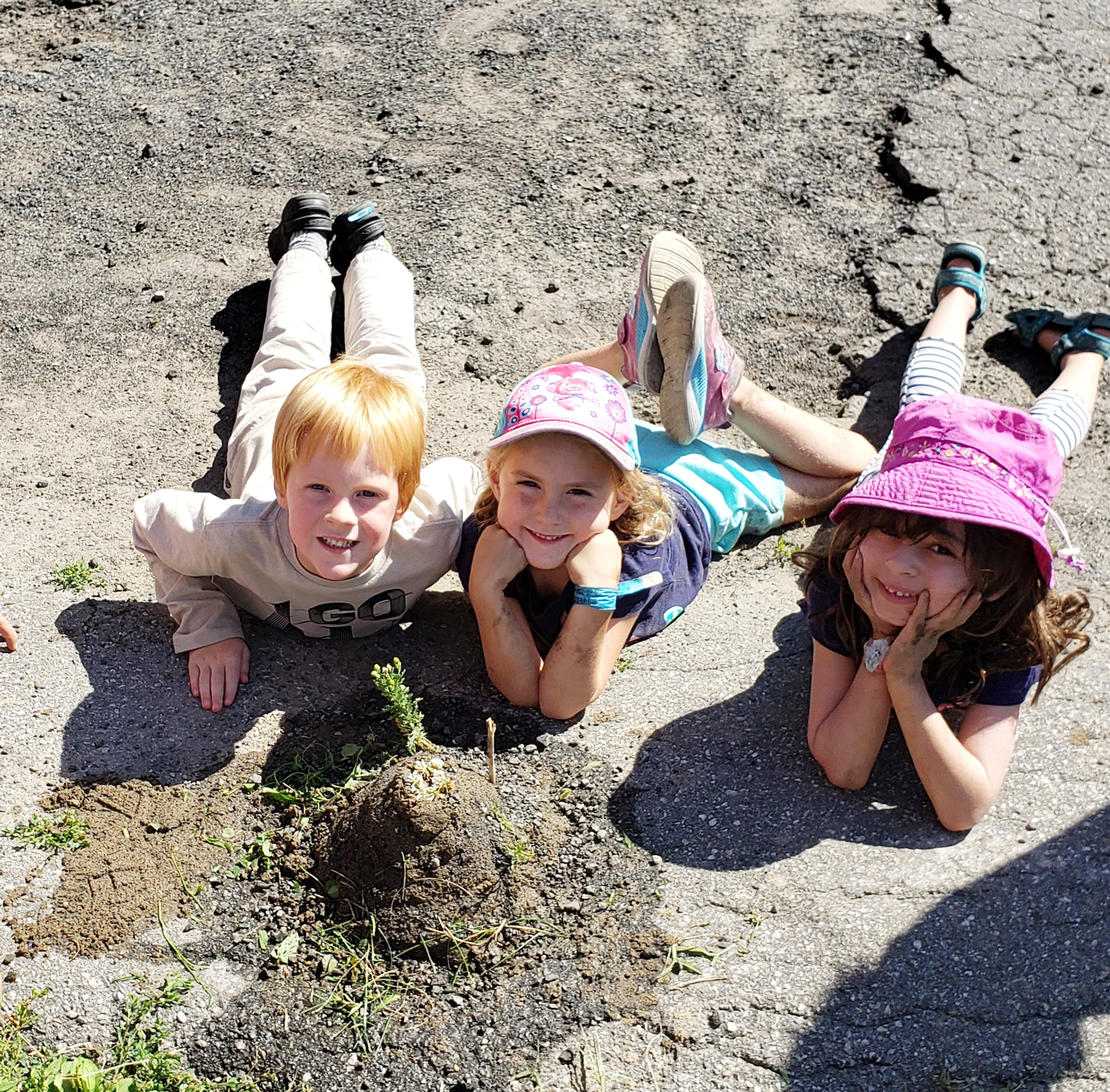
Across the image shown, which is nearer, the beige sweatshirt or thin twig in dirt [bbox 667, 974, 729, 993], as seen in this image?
thin twig in dirt [bbox 667, 974, 729, 993]

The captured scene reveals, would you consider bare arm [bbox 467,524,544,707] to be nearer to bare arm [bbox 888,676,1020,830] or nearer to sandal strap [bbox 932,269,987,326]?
bare arm [bbox 888,676,1020,830]

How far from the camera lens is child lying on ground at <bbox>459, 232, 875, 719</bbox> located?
3.16 metres

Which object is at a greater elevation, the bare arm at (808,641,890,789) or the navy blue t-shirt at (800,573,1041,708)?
the navy blue t-shirt at (800,573,1041,708)

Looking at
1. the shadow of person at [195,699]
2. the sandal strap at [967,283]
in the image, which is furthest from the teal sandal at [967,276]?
the shadow of person at [195,699]

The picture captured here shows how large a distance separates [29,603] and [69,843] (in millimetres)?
967

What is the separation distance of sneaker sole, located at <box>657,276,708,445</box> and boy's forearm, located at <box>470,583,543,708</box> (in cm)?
91

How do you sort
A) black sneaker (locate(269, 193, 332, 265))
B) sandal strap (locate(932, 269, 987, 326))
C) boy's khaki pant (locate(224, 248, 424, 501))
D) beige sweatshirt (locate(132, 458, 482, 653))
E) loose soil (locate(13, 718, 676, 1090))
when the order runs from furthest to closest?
1. black sneaker (locate(269, 193, 332, 265))
2. sandal strap (locate(932, 269, 987, 326))
3. boy's khaki pant (locate(224, 248, 424, 501))
4. beige sweatshirt (locate(132, 458, 482, 653))
5. loose soil (locate(13, 718, 676, 1090))

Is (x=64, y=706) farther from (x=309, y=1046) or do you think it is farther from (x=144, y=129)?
(x=144, y=129)

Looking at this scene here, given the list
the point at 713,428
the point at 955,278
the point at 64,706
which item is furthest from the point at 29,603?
the point at 955,278

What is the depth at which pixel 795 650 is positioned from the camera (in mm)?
3598

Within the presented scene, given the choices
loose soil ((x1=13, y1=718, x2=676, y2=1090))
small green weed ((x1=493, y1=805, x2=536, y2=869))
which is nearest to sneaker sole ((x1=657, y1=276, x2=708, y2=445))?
loose soil ((x1=13, y1=718, x2=676, y2=1090))

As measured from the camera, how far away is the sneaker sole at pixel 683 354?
3.57 meters

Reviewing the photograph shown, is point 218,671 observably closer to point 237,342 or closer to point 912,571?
point 237,342

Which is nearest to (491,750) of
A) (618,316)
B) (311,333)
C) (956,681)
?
(956,681)
